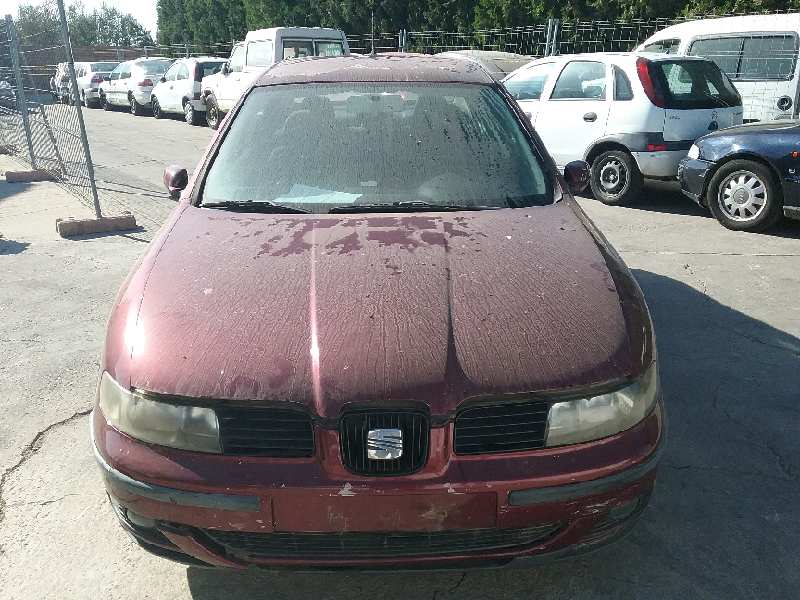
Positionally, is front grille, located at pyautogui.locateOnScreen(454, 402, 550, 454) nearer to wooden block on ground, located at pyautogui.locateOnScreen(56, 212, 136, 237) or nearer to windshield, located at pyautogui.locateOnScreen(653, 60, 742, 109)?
wooden block on ground, located at pyautogui.locateOnScreen(56, 212, 136, 237)

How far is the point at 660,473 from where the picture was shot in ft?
9.72

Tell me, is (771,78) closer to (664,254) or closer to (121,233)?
(664,254)

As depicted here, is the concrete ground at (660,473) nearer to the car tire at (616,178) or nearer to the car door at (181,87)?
the car tire at (616,178)

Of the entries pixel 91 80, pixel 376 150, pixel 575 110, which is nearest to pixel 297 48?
pixel 575 110

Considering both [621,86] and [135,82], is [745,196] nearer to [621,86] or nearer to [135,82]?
[621,86]

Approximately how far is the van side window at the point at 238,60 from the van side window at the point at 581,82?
7.98m

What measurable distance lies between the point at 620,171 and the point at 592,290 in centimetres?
610

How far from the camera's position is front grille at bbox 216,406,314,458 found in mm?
1909

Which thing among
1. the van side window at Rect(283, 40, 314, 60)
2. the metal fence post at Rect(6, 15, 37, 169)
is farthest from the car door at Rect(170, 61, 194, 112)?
the metal fence post at Rect(6, 15, 37, 169)

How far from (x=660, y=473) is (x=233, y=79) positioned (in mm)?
13220

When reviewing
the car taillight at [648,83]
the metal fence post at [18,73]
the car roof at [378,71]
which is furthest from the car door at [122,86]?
the car roof at [378,71]

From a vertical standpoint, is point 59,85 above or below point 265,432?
above

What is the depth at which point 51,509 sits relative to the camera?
2.75 m

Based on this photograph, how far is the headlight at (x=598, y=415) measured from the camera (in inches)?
76.8
